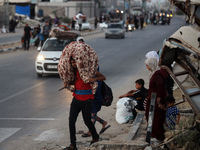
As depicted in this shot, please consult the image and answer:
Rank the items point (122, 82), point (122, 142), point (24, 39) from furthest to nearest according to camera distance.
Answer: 1. point (24, 39)
2. point (122, 82)
3. point (122, 142)

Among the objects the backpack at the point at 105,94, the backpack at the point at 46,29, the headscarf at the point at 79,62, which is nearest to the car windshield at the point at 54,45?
the backpack at the point at 105,94

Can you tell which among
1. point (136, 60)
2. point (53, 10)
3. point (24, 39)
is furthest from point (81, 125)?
point (53, 10)

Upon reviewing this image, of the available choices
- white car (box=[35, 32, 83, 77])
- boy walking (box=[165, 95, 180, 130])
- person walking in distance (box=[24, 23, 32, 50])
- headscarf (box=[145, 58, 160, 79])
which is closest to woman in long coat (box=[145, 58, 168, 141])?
boy walking (box=[165, 95, 180, 130])

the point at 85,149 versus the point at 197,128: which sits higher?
the point at 197,128

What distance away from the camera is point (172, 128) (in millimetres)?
7738

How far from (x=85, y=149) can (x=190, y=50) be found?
263 cm

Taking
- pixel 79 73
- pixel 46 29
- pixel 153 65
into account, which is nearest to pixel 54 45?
pixel 153 65

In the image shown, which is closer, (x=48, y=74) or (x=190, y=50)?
(x=190, y=50)

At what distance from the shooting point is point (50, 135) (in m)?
9.29

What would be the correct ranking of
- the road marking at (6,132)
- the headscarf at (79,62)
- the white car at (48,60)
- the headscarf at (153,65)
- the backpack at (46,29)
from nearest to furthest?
1. the headscarf at (79,62)
2. the headscarf at (153,65)
3. the road marking at (6,132)
4. the white car at (48,60)
5. the backpack at (46,29)

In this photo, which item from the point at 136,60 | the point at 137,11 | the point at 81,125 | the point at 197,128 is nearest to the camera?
the point at 197,128

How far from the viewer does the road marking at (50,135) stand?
9.05m

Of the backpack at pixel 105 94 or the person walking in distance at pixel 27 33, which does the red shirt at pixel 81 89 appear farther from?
the person walking in distance at pixel 27 33

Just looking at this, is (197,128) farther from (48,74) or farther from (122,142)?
(48,74)
